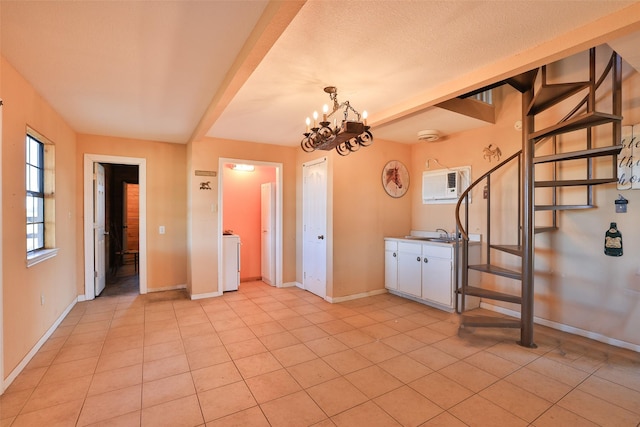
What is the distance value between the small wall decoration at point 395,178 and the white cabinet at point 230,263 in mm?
2524

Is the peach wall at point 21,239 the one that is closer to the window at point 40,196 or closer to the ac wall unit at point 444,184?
the window at point 40,196

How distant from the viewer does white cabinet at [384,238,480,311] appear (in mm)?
3818

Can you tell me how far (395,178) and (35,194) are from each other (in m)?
4.44

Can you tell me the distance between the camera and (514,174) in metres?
3.70

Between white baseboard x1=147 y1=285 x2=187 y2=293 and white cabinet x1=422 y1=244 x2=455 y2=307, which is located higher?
white cabinet x1=422 y1=244 x2=455 y2=307

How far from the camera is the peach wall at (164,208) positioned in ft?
15.5

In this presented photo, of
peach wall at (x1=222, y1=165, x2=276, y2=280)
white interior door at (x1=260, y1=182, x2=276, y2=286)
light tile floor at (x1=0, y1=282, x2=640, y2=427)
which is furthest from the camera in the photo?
peach wall at (x1=222, y1=165, x2=276, y2=280)

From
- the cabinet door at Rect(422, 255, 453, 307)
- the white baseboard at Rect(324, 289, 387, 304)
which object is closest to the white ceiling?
the cabinet door at Rect(422, 255, 453, 307)

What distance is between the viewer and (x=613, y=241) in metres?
2.87

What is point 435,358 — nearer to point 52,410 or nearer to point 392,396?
point 392,396

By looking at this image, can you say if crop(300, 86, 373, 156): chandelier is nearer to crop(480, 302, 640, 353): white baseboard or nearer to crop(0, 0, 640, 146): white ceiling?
crop(0, 0, 640, 146): white ceiling

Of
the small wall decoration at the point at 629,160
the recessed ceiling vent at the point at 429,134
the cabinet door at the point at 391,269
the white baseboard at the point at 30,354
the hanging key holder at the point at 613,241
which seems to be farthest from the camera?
the cabinet door at the point at 391,269

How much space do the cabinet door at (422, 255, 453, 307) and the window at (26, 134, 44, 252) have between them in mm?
4341

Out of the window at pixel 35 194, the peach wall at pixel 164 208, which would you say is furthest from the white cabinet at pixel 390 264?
the window at pixel 35 194
